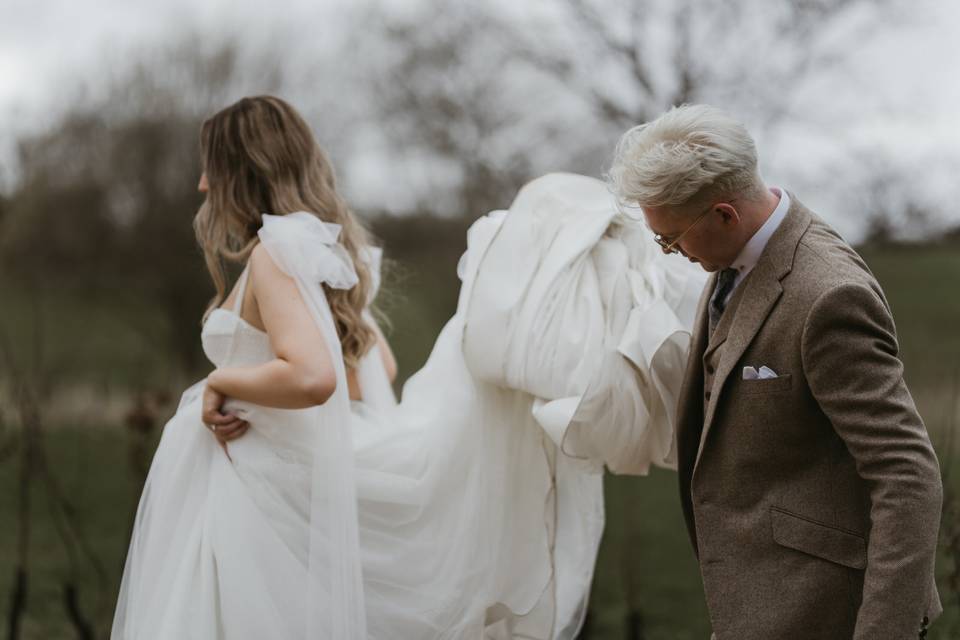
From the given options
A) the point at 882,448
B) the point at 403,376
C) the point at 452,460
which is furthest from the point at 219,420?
the point at 403,376

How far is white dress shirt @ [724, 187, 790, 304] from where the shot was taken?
2447 millimetres

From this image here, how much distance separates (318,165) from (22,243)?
14.1 metres

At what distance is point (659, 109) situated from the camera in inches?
385

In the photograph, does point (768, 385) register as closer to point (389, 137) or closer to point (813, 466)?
point (813, 466)

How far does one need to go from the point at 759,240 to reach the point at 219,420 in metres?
1.68

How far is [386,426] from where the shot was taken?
3.49m

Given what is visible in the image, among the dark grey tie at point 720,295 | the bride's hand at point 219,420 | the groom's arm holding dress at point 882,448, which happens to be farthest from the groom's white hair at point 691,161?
the bride's hand at point 219,420

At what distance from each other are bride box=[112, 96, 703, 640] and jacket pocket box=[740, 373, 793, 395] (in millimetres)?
557

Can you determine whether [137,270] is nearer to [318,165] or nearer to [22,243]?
[22,243]

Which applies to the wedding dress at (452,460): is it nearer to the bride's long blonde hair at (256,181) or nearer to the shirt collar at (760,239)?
the bride's long blonde hair at (256,181)

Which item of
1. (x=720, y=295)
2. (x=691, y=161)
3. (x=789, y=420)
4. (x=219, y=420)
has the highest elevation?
(x=691, y=161)

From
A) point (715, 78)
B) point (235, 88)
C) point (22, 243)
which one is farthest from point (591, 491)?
point (22, 243)

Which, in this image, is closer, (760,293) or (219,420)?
(760,293)

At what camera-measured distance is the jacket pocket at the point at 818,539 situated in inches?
90.0
